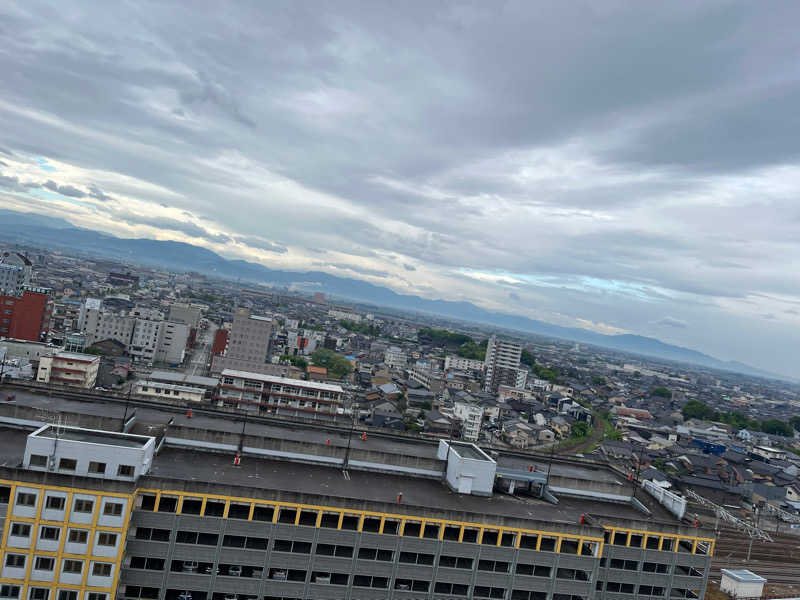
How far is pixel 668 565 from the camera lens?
18.4 meters

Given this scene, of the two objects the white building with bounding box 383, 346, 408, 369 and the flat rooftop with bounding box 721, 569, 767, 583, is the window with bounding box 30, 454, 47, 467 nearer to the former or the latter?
the flat rooftop with bounding box 721, 569, 767, 583

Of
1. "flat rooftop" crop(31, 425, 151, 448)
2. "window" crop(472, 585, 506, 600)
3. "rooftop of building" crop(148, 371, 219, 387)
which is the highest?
"flat rooftop" crop(31, 425, 151, 448)

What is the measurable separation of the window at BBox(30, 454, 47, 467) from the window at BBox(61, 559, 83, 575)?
9.59 feet

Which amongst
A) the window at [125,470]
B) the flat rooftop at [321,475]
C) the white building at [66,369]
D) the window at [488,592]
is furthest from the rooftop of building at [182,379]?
the window at [488,592]

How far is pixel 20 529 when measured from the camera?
45.3 feet

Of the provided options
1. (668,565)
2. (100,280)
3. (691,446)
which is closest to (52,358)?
(668,565)

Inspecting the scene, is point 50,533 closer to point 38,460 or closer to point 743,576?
point 38,460

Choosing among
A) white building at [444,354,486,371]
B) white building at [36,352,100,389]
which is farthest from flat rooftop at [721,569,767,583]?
white building at [444,354,486,371]

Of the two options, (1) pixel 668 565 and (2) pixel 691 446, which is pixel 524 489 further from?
(2) pixel 691 446

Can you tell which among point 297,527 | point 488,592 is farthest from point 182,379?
point 488,592

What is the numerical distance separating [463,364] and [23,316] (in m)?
75.6

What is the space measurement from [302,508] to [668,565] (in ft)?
45.5

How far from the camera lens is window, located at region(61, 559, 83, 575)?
14.1 m

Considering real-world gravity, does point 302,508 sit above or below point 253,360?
above
